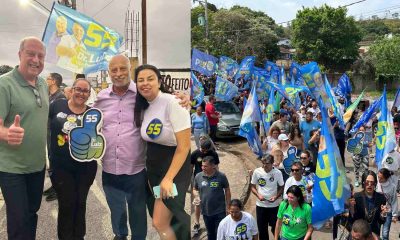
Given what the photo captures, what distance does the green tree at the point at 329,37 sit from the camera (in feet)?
140

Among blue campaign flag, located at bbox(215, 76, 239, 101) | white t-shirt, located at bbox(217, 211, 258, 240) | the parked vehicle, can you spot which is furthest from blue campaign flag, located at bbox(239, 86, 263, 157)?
blue campaign flag, located at bbox(215, 76, 239, 101)

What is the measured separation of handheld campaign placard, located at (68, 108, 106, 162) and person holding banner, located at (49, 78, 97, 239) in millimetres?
77

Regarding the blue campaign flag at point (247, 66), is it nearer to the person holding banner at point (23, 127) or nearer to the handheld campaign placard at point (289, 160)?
the handheld campaign placard at point (289, 160)

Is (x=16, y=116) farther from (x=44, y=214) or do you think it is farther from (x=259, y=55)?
(x=259, y=55)

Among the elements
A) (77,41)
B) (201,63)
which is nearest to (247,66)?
(201,63)

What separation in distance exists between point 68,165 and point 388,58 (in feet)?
126

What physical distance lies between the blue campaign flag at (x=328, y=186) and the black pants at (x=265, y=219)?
1.07m

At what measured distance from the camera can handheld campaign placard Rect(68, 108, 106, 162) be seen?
2.46 m

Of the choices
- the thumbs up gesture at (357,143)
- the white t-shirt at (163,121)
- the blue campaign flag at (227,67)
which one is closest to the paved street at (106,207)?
the white t-shirt at (163,121)

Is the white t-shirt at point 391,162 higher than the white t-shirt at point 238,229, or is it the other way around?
the white t-shirt at point 391,162

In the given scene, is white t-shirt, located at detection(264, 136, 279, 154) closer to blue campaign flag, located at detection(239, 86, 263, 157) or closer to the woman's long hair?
blue campaign flag, located at detection(239, 86, 263, 157)

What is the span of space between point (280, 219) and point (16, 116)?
12.2ft

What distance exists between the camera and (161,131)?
2498 millimetres

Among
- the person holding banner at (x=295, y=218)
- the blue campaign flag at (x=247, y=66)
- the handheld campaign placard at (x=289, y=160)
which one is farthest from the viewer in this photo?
the blue campaign flag at (x=247, y=66)
